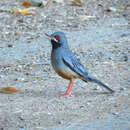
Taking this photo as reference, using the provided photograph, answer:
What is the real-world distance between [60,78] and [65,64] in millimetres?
1140

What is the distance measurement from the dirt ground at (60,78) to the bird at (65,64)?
221 millimetres

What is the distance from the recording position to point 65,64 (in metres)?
6.75

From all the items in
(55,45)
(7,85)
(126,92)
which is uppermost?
(55,45)

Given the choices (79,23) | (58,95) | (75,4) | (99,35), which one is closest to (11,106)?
(58,95)

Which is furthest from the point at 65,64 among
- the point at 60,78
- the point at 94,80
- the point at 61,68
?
the point at 60,78

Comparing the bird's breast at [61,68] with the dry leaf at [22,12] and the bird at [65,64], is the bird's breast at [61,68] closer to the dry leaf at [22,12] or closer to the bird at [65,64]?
the bird at [65,64]

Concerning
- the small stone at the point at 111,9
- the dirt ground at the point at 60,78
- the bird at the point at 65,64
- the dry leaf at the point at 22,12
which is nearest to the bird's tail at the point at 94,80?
the bird at the point at 65,64

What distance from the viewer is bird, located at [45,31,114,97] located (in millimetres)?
6738

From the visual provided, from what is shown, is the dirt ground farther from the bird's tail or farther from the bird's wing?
the bird's wing

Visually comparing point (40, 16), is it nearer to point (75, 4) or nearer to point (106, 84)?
point (75, 4)

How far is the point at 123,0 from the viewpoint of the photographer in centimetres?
1373

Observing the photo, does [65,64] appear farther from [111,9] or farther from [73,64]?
[111,9]

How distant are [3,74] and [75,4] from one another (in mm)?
5334

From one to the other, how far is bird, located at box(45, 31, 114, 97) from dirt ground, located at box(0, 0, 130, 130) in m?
0.22
